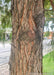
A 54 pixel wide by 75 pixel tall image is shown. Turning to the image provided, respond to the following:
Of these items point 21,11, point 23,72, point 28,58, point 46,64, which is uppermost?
point 21,11

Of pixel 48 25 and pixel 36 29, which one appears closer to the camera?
pixel 36 29

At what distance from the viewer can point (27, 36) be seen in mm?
837

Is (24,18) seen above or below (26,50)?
above

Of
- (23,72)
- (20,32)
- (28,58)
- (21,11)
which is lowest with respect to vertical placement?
(23,72)

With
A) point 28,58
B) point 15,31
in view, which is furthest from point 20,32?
point 28,58

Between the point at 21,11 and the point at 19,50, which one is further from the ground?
the point at 21,11

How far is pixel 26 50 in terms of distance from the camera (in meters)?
0.86

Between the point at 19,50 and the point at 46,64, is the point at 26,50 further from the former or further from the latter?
the point at 46,64

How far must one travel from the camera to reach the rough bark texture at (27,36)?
85 centimetres

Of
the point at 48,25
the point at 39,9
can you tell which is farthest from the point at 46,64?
the point at 39,9

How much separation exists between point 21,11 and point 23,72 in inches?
16.4

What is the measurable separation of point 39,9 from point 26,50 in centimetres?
30

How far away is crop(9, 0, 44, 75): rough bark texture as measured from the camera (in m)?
0.85

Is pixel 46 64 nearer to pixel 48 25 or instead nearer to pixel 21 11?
pixel 48 25
